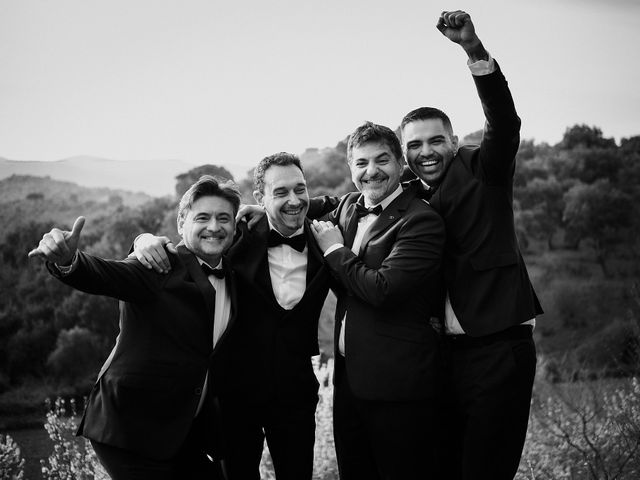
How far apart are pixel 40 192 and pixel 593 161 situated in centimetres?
2491

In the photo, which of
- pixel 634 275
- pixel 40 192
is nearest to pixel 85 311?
pixel 40 192


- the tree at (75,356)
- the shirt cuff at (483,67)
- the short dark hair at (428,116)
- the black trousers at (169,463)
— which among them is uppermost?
the shirt cuff at (483,67)

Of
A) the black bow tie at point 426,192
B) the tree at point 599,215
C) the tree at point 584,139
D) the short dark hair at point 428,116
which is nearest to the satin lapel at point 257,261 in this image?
the black bow tie at point 426,192

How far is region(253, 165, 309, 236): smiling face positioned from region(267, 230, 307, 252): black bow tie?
2.0 inches

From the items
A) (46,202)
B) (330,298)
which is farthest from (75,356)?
(46,202)

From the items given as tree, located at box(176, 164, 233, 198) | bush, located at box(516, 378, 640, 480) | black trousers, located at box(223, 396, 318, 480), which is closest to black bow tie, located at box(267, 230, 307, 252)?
black trousers, located at box(223, 396, 318, 480)

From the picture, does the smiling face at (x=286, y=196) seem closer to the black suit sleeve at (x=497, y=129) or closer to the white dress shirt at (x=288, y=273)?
the white dress shirt at (x=288, y=273)

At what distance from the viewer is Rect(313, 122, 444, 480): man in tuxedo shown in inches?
119

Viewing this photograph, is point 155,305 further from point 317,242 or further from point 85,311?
point 85,311

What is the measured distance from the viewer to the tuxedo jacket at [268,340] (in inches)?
132

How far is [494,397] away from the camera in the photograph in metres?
3.00

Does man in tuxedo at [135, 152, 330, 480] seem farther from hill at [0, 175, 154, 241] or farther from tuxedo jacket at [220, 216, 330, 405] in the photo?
hill at [0, 175, 154, 241]

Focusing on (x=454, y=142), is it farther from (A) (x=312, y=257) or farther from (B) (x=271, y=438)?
(B) (x=271, y=438)

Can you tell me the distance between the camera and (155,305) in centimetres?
299
